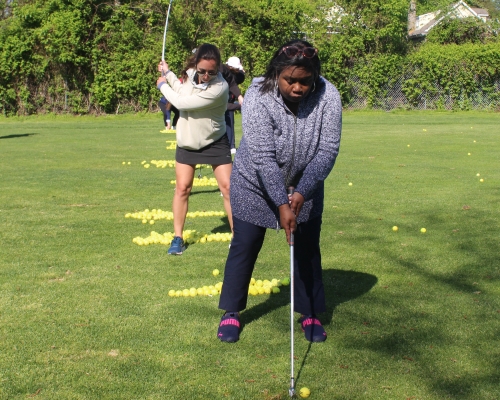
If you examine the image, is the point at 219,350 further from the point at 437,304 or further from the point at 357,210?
the point at 357,210

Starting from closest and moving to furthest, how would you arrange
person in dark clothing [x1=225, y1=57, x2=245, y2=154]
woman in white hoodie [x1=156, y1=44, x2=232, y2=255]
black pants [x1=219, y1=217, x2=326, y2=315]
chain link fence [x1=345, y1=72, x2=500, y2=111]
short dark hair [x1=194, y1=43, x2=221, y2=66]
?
black pants [x1=219, y1=217, x2=326, y2=315]
short dark hair [x1=194, y1=43, x2=221, y2=66]
woman in white hoodie [x1=156, y1=44, x2=232, y2=255]
person in dark clothing [x1=225, y1=57, x2=245, y2=154]
chain link fence [x1=345, y1=72, x2=500, y2=111]

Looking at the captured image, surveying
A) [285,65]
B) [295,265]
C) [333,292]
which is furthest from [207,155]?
[285,65]

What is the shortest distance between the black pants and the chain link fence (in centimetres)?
2737

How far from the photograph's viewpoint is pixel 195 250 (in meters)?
7.27

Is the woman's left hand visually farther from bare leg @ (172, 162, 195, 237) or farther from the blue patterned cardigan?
bare leg @ (172, 162, 195, 237)

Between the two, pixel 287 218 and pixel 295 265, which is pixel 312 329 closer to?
pixel 295 265

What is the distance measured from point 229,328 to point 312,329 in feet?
1.89

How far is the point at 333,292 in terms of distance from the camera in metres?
5.75

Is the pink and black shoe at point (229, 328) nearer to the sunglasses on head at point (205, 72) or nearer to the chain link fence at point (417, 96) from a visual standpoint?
the sunglasses on head at point (205, 72)

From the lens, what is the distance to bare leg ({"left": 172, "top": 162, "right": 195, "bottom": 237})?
6977 millimetres

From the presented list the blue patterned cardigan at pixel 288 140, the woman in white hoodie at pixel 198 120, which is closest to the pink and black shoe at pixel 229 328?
the blue patterned cardigan at pixel 288 140

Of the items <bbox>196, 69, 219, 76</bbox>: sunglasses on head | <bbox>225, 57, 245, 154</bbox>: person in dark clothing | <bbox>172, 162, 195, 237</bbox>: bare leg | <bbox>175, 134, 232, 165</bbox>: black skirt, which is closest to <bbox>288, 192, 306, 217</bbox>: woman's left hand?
<bbox>196, 69, 219, 76</bbox>: sunglasses on head

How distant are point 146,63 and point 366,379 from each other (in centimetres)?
2736

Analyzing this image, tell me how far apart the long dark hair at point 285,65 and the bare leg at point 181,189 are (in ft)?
9.35
